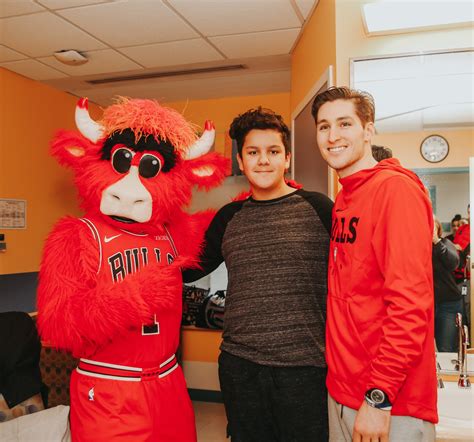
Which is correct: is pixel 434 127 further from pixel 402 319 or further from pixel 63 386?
pixel 63 386

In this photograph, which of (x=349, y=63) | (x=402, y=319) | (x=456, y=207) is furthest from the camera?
(x=349, y=63)

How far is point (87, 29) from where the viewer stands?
2.79 m

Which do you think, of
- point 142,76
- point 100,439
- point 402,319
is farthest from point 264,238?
point 142,76

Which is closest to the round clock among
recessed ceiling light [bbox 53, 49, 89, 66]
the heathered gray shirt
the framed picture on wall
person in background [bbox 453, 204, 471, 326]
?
person in background [bbox 453, 204, 471, 326]

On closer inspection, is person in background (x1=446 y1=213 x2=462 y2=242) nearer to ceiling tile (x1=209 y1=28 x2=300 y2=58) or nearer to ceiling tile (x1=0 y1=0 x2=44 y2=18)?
ceiling tile (x1=209 y1=28 x2=300 y2=58)

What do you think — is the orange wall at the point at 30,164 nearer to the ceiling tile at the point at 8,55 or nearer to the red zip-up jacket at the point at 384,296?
the ceiling tile at the point at 8,55

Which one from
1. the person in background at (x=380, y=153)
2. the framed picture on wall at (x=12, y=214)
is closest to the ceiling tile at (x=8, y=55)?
the framed picture on wall at (x=12, y=214)

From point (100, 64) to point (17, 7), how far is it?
93 centimetres

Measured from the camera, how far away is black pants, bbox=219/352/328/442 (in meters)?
1.39

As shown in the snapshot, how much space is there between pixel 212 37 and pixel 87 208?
5.57 ft

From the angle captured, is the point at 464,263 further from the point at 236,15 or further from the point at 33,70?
the point at 33,70

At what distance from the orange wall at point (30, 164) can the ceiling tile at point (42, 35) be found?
1.88 ft

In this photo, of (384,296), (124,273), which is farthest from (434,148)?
(124,273)

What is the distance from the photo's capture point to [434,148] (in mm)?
2035
